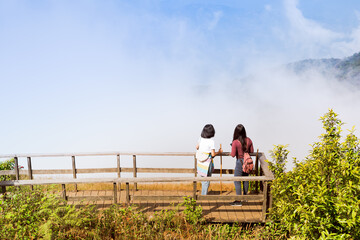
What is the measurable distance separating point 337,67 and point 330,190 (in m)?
162

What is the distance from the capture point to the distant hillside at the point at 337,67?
438ft

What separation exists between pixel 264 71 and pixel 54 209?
201 metres

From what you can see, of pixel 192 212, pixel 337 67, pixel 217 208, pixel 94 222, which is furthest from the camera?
pixel 337 67

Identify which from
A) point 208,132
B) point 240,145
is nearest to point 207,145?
point 208,132

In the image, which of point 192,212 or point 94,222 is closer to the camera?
point 94,222

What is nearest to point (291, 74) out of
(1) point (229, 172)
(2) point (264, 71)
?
(2) point (264, 71)

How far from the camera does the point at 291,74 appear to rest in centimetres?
17638

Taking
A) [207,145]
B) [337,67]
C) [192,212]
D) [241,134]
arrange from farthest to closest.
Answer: [337,67]
[207,145]
[241,134]
[192,212]

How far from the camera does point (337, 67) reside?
492 ft

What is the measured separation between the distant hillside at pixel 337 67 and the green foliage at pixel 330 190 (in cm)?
13264

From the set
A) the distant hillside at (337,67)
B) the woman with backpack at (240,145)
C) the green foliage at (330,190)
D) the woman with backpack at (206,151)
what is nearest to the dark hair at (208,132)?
the woman with backpack at (206,151)

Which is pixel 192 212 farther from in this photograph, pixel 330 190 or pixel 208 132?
pixel 330 190

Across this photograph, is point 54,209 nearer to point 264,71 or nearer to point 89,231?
point 89,231

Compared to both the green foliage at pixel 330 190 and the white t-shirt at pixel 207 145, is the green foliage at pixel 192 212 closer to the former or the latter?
the white t-shirt at pixel 207 145
